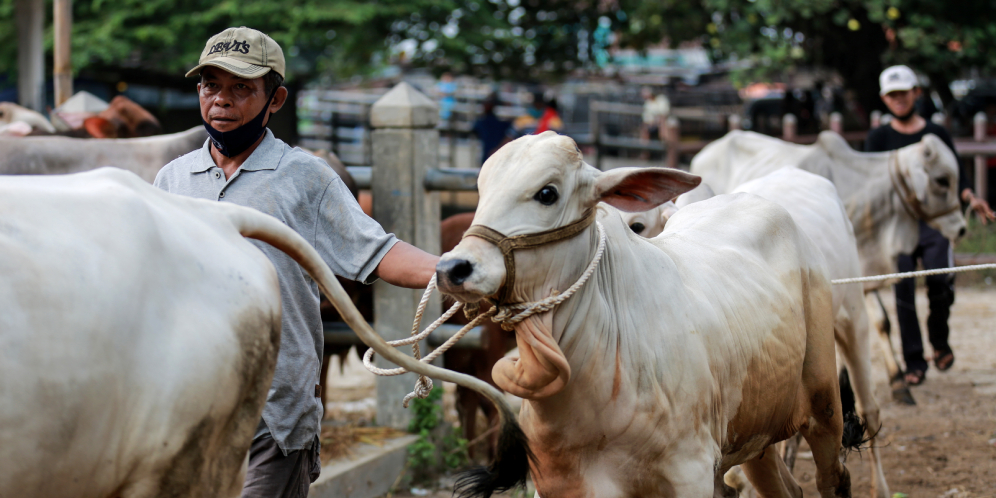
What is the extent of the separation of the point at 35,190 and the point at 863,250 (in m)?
5.82

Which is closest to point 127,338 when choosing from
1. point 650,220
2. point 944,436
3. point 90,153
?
point 650,220

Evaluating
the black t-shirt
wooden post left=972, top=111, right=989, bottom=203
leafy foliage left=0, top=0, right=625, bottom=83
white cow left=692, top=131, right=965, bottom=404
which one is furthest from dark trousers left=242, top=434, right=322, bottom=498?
wooden post left=972, top=111, right=989, bottom=203

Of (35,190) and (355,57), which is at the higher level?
(355,57)

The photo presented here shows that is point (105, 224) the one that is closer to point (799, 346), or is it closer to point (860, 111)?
point (799, 346)

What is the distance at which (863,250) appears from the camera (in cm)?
643

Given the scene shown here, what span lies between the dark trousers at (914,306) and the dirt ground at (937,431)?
12.6 inches

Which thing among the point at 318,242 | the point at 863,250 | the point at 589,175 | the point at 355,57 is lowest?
the point at 863,250

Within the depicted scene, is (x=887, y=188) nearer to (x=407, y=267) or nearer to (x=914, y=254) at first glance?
(x=914, y=254)

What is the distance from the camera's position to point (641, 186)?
2.65 metres

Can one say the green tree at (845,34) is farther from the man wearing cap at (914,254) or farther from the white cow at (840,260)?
the white cow at (840,260)

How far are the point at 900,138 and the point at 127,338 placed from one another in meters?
6.42

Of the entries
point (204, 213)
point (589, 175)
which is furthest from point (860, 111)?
point (204, 213)

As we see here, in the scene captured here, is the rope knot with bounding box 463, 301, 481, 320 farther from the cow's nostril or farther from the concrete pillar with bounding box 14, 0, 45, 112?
the concrete pillar with bounding box 14, 0, 45, 112

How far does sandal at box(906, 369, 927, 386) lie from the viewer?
22.6 feet
